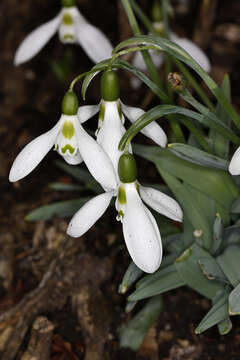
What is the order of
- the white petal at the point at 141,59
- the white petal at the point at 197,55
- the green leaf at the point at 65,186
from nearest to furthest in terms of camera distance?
the white petal at the point at 197,55 → the green leaf at the point at 65,186 → the white petal at the point at 141,59

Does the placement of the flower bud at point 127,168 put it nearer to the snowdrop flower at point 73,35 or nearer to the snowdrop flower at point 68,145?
the snowdrop flower at point 68,145

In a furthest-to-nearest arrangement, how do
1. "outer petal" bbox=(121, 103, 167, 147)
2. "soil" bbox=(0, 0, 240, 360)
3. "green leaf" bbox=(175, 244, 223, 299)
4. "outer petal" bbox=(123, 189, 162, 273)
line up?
"soil" bbox=(0, 0, 240, 360) → "green leaf" bbox=(175, 244, 223, 299) → "outer petal" bbox=(121, 103, 167, 147) → "outer petal" bbox=(123, 189, 162, 273)

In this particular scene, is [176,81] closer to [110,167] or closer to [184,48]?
[110,167]

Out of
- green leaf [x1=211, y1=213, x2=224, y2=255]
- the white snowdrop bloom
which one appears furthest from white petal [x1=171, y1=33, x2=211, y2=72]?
green leaf [x1=211, y1=213, x2=224, y2=255]

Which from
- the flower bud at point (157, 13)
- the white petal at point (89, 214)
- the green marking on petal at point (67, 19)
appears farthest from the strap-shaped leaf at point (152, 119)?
the flower bud at point (157, 13)

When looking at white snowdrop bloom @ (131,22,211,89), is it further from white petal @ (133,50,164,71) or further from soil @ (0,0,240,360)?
soil @ (0,0,240,360)

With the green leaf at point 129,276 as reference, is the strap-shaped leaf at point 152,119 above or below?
above
